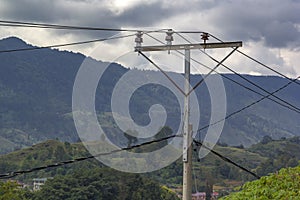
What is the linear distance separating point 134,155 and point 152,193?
104 ft

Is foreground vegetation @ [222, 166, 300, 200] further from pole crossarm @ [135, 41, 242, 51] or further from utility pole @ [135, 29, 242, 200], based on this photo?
pole crossarm @ [135, 41, 242, 51]

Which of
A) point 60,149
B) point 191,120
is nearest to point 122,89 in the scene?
point 191,120

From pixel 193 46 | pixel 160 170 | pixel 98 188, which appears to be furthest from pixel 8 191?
pixel 160 170

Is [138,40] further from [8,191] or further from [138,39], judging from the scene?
[8,191]

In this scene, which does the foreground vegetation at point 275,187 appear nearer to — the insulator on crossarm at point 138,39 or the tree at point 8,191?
the insulator on crossarm at point 138,39

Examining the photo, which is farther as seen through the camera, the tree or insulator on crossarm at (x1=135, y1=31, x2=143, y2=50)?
the tree

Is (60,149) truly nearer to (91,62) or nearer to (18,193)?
(18,193)

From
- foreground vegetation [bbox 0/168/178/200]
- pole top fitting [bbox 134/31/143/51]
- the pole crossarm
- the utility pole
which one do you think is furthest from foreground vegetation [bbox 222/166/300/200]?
foreground vegetation [bbox 0/168/178/200]


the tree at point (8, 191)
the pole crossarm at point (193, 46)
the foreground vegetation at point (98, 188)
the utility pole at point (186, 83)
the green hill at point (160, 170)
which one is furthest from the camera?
the green hill at point (160, 170)

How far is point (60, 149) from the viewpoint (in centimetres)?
7638

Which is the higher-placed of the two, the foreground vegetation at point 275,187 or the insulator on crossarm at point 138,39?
the insulator on crossarm at point 138,39

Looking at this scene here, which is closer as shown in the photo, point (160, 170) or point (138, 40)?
point (138, 40)

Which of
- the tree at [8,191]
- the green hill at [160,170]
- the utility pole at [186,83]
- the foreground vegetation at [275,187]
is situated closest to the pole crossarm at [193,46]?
the utility pole at [186,83]

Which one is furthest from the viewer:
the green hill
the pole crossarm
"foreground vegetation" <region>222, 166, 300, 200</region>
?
the green hill
